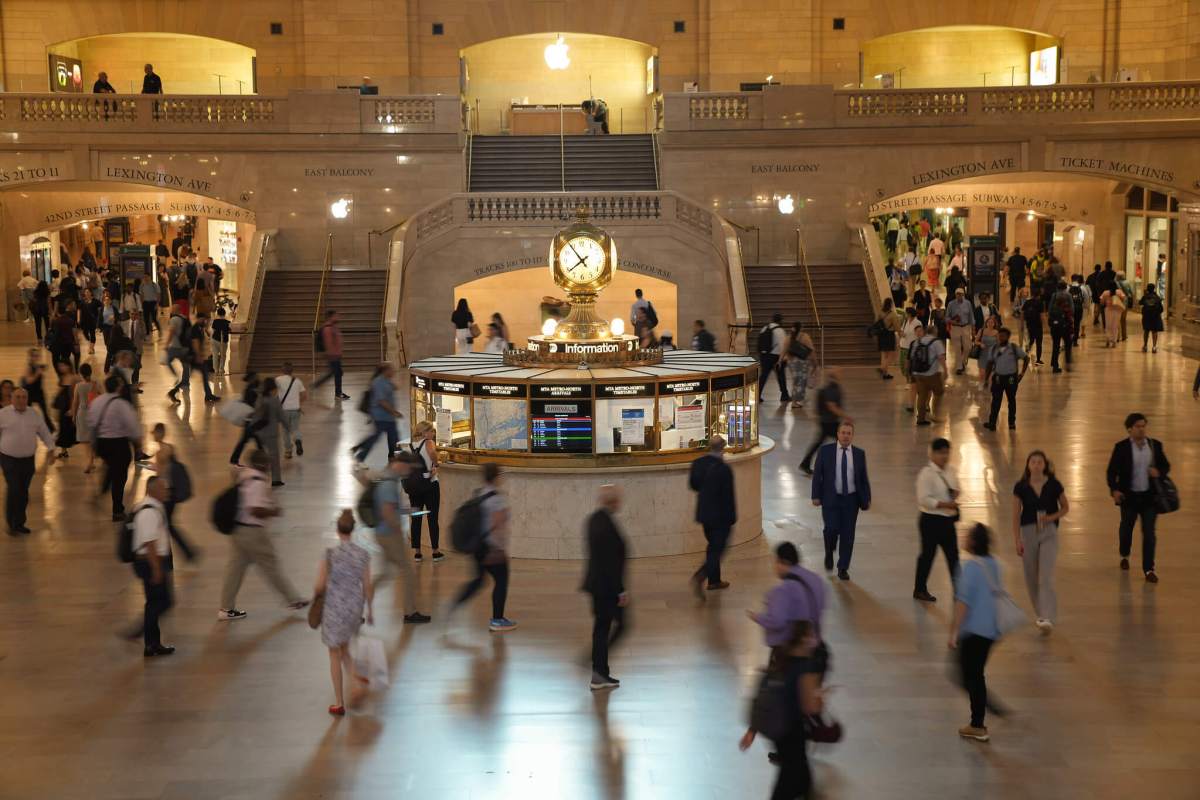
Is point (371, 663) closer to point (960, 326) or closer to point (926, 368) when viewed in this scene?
point (926, 368)

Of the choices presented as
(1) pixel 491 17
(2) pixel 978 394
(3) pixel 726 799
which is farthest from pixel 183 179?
(3) pixel 726 799

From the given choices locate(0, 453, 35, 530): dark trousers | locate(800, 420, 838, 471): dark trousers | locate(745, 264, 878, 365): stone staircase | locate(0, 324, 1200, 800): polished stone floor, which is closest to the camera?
locate(0, 324, 1200, 800): polished stone floor

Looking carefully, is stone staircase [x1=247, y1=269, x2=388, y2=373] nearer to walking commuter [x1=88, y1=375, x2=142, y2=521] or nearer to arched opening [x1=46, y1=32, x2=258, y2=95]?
arched opening [x1=46, y1=32, x2=258, y2=95]

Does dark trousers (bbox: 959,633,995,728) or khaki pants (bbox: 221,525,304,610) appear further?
khaki pants (bbox: 221,525,304,610)

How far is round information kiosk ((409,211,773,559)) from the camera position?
13.1m

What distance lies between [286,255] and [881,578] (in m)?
22.3

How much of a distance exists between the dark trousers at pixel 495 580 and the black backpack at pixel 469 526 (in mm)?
113

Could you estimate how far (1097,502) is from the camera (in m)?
15.7

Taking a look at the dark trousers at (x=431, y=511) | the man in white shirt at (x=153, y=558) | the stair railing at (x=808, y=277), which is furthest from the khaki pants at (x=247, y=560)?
the stair railing at (x=808, y=277)

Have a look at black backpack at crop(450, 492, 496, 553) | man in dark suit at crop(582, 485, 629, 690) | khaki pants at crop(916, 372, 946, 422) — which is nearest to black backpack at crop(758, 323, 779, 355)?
khaki pants at crop(916, 372, 946, 422)

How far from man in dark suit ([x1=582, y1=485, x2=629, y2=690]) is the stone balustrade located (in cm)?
2367

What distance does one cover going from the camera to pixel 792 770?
285 inches

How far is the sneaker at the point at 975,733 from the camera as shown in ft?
29.0

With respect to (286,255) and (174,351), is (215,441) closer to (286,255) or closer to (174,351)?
(174,351)
